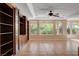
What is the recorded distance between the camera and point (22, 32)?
10.3 metres

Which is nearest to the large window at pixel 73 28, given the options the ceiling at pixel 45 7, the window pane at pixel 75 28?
the window pane at pixel 75 28


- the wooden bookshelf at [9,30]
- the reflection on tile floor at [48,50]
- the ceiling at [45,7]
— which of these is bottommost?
the reflection on tile floor at [48,50]

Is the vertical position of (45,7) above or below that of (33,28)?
above

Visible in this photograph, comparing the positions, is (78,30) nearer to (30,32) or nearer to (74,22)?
(74,22)

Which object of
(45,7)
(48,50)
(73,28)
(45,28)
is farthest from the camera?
(73,28)

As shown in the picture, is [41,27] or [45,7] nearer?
[45,7]

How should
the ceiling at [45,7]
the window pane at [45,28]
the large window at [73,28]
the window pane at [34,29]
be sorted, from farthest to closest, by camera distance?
1. the large window at [73,28]
2. the window pane at [45,28]
3. the window pane at [34,29]
4. the ceiling at [45,7]

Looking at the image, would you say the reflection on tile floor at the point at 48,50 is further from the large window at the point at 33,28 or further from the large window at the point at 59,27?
the large window at the point at 59,27

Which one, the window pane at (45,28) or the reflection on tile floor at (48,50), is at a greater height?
the window pane at (45,28)

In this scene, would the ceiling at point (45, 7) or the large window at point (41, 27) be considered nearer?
the ceiling at point (45, 7)

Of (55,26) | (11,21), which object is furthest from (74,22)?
(11,21)

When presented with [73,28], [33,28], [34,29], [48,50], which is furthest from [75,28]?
[48,50]

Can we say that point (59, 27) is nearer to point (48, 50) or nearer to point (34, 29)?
point (34, 29)

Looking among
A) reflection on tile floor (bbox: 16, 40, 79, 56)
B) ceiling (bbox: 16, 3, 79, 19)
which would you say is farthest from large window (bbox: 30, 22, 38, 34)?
reflection on tile floor (bbox: 16, 40, 79, 56)
